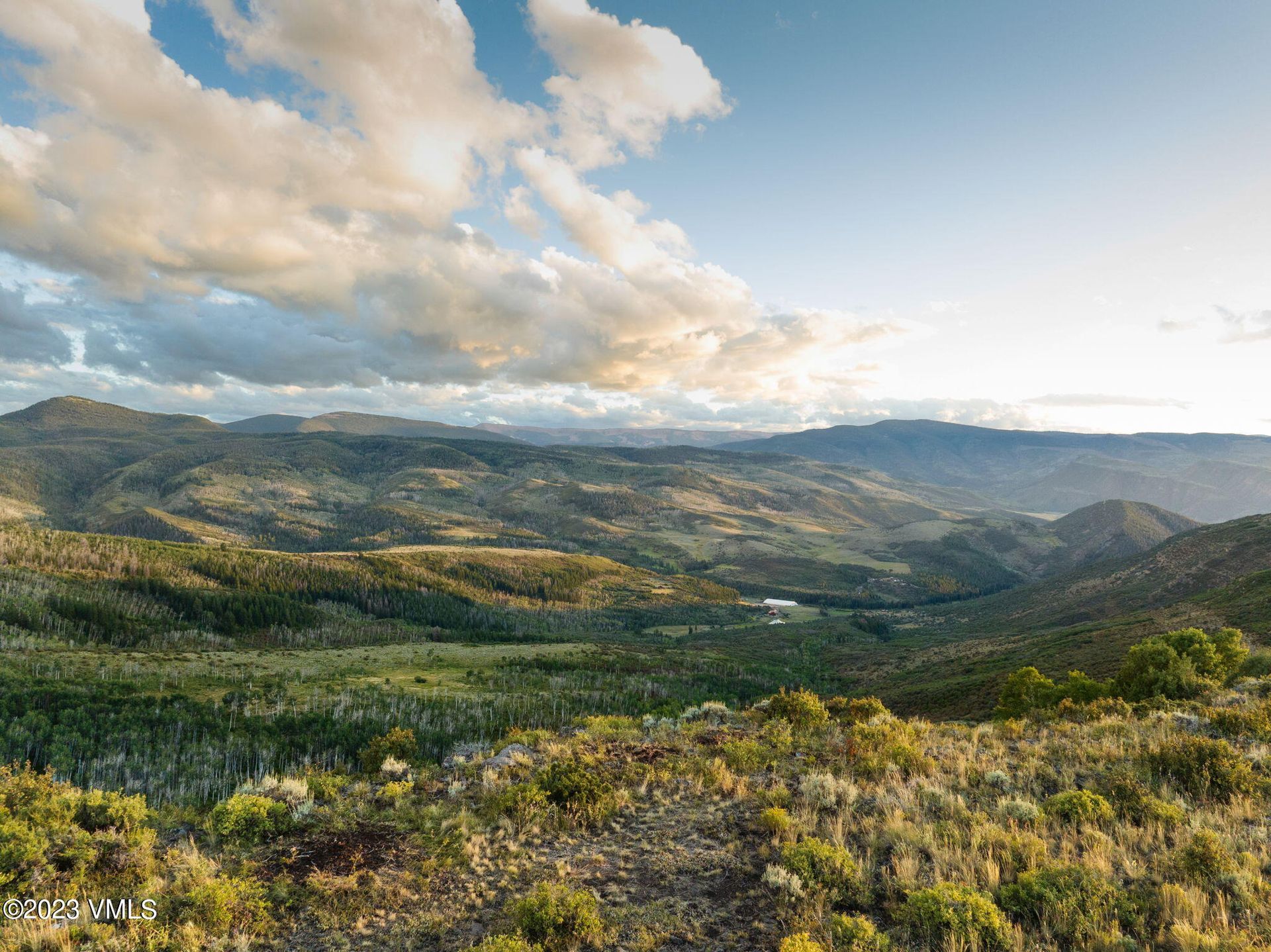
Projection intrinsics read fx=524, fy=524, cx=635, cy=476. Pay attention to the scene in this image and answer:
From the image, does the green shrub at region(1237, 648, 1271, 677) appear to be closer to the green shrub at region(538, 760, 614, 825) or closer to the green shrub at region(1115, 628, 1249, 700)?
the green shrub at region(1115, 628, 1249, 700)

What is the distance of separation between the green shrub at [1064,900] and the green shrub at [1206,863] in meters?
1.96

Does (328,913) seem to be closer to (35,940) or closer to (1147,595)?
(35,940)

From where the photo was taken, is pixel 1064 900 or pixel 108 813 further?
pixel 108 813

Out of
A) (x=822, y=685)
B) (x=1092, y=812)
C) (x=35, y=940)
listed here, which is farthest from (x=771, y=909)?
(x=822, y=685)

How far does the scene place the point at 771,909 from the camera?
477 inches

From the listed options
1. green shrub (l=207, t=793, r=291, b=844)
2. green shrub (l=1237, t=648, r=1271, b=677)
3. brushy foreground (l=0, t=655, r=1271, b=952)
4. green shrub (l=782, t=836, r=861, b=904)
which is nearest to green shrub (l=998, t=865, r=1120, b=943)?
brushy foreground (l=0, t=655, r=1271, b=952)

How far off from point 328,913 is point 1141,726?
1237 inches

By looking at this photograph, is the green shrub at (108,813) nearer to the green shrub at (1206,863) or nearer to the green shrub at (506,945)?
the green shrub at (506,945)

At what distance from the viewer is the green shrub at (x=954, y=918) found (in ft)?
33.8

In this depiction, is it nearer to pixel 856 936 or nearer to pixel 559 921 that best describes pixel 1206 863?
pixel 856 936

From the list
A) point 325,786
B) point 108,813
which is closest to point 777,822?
point 325,786

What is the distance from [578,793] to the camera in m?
17.6

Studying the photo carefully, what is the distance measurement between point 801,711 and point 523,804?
693 inches

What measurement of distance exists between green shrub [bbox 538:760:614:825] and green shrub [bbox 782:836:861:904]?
6.25 m
